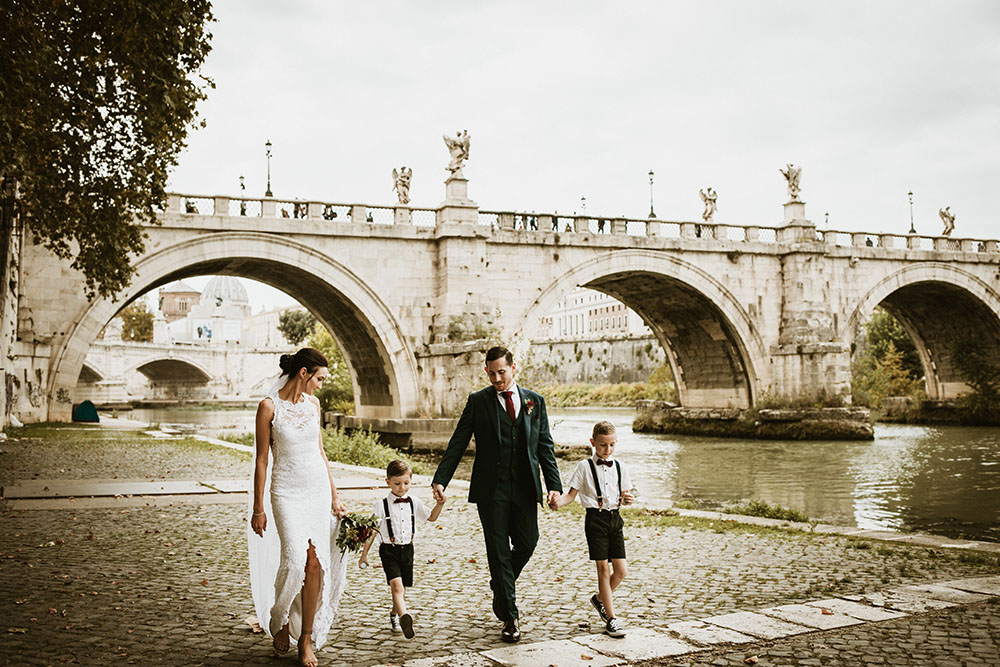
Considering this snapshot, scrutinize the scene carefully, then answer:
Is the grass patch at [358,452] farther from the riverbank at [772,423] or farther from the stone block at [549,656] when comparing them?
the riverbank at [772,423]

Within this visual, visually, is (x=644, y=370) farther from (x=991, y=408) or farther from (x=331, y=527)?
(x=331, y=527)

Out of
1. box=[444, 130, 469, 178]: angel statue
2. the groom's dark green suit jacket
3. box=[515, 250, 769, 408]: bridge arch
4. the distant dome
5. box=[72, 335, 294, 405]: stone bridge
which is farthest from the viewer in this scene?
the distant dome

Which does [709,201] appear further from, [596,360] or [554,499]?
[596,360]

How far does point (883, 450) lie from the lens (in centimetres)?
2352

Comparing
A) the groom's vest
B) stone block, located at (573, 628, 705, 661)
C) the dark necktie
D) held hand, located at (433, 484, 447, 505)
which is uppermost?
the dark necktie

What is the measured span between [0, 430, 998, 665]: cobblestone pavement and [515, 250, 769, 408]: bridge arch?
18370 mm

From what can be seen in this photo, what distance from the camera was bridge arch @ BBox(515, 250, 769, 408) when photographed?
27.2 meters

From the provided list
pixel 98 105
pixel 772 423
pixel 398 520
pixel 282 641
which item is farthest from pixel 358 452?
pixel 772 423

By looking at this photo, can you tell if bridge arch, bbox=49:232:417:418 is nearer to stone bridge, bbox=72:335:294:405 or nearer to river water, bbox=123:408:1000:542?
river water, bbox=123:408:1000:542

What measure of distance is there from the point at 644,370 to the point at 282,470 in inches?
2328

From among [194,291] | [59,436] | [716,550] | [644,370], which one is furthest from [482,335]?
[194,291]

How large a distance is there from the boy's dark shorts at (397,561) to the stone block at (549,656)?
2.35 ft

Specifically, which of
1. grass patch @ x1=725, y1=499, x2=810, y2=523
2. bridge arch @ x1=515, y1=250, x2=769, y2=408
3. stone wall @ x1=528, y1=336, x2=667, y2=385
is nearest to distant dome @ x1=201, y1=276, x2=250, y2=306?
stone wall @ x1=528, y1=336, x2=667, y2=385

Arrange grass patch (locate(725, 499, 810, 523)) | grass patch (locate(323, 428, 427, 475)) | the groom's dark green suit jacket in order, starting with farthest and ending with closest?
grass patch (locate(323, 428, 427, 475)) < grass patch (locate(725, 499, 810, 523)) < the groom's dark green suit jacket
